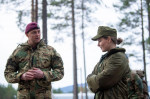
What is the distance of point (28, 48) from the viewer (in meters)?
3.80

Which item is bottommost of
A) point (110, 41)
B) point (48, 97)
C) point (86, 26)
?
point (48, 97)

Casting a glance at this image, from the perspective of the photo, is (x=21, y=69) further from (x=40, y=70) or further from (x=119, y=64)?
(x=119, y=64)

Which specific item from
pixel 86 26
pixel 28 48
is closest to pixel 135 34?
pixel 86 26

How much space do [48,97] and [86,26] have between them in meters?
18.6

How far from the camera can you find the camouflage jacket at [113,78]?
3.04 m

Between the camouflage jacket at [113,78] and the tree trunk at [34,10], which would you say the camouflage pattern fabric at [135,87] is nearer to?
the camouflage jacket at [113,78]

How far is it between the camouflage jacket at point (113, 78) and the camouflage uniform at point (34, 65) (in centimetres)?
73

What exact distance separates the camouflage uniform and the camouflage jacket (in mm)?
731

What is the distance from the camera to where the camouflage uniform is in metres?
3.62

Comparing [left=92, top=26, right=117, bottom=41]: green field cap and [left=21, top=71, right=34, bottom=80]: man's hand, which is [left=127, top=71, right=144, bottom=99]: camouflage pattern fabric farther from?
[left=21, top=71, right=34, bottom=80]: man's hand

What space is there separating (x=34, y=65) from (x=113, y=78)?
119cm

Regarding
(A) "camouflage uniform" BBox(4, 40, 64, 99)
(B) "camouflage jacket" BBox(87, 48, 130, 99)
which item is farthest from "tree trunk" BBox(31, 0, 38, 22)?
(B) "camouflage jacket" BBox(87, 48, 130, 99)

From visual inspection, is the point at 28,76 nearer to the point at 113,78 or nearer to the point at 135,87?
the point at 113,78

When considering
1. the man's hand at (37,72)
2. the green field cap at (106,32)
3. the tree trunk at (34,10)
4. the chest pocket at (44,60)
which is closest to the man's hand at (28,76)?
the man's hand at (37,72)
